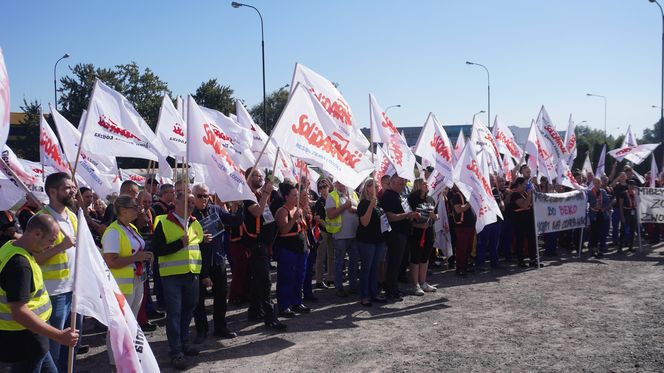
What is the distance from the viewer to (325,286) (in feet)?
35.4

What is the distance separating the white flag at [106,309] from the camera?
12.4 feet

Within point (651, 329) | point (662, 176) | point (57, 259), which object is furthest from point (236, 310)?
point (662, 176)

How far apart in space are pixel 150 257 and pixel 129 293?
1.54 feet

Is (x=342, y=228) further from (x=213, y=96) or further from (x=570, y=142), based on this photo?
(x=213, y=96)

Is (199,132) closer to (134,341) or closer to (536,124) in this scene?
(134,341)

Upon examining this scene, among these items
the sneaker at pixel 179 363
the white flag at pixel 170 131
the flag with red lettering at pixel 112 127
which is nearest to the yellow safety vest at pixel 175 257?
the sneaker at pixel 179 363

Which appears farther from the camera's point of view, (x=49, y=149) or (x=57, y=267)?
(x=49, y=149)

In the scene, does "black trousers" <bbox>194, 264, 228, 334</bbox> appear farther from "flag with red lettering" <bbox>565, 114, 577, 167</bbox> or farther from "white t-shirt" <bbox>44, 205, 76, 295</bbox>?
"flag with red lettering" <bbox>565, 114, 577, 167</bbox>

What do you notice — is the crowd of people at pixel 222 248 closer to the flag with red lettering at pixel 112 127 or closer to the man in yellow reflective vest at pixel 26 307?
the man in yellow reflective vest at pixel 26 307

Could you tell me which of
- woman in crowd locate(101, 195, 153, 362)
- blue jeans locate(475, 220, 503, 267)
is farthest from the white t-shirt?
blue jeans locate(475, 220, 503, 267)

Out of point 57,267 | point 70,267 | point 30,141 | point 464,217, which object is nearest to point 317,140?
point 70,267

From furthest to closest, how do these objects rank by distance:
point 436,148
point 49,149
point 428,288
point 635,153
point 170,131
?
point 635,153 < point 436,148 < point 170,131 < point 428,288 < point 49,149

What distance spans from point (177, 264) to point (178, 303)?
435 mm

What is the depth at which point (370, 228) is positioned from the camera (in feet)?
29.7
